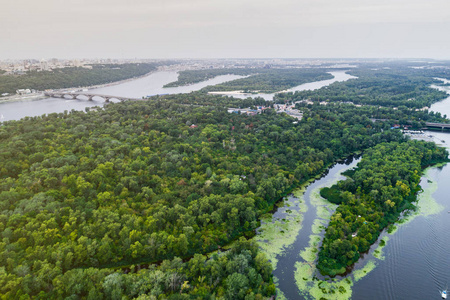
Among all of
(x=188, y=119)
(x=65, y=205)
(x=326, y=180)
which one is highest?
(x=188, y=119)

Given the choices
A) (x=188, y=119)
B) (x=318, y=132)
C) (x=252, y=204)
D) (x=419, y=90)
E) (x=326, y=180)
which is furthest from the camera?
(x=419, y=90)

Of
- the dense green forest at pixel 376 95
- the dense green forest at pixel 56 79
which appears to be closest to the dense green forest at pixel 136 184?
the dense green forest at pixel 376 95

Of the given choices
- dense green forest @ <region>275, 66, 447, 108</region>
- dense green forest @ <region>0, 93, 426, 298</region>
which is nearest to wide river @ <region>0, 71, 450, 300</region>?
dense green forest @ <region>0, 93, 426, 298</region>

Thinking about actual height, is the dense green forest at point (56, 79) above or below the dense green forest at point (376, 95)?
above

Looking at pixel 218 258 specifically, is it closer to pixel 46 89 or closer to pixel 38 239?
pixel 38 239

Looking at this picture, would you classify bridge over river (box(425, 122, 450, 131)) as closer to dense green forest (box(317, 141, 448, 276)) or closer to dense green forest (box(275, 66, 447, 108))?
dense green forest (box(275, 66, 447, 108))

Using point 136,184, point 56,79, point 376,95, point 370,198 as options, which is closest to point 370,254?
point 370,198

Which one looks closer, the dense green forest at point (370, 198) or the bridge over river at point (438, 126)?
the dense green forest at point (370, 198)

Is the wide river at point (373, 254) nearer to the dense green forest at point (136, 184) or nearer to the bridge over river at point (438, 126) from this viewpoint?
the dense green forest at point (136, 184)

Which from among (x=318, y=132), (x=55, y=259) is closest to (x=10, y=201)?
(x=55, y=259)
